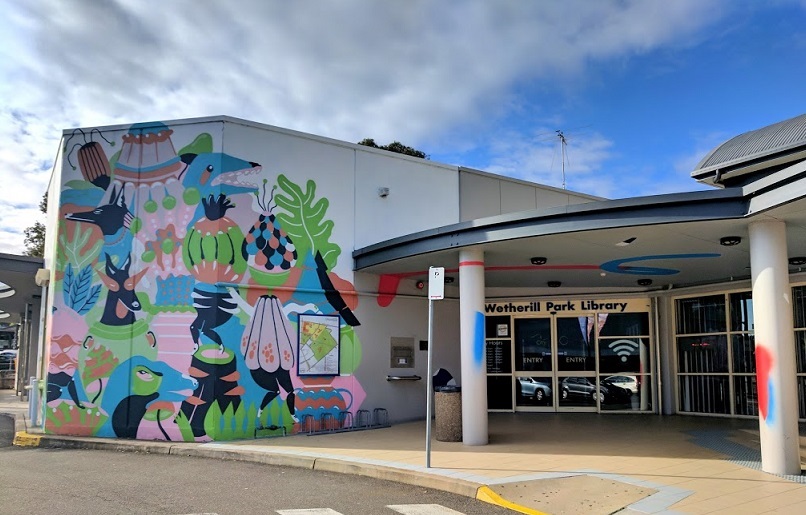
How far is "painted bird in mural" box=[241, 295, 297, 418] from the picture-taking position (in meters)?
12.5

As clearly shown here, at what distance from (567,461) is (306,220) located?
6.94m

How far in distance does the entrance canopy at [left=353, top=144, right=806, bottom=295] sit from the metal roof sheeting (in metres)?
0.37

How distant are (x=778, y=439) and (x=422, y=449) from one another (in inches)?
200

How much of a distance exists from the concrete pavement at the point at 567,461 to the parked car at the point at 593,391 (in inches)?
77.3

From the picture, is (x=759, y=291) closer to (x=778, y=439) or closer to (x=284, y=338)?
(x=778, y=439)

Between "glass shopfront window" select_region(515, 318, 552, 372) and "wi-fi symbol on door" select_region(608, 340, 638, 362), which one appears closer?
"wi-fi symbol on door" select_region(608, 340, 638, 362)

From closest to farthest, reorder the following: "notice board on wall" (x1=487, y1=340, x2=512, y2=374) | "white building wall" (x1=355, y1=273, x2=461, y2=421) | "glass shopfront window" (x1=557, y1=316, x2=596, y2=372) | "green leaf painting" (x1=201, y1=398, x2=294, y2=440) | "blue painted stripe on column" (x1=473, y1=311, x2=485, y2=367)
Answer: "blue painted stripe on column" (x1=473, y1=311, x2=485, y2=367) < "green leaf painting" (x1=201, y1=398, x2=294, y2=440) < "white building wall" (x1=355, y1=273, x2=461, y2=421) < "glass shopfront window" (x1=557, y1=316, x2=596, y2=372) < "notice board on wall" (x1=487, y1=340, x2=512, y2=374)

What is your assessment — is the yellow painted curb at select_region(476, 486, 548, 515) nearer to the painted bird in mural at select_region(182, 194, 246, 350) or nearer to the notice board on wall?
the painted bird in mural at select_region(182, 194, 246, 350)

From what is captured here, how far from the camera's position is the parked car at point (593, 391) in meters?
16.6

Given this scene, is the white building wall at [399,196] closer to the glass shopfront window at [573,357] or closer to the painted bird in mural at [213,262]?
the painted bird in mural at [213,262]

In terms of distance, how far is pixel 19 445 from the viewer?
12117 mm

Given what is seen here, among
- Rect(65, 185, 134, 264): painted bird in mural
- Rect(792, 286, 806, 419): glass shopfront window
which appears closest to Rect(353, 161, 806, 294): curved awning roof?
Rect(792, 286, 806, 419): glass shopfront window

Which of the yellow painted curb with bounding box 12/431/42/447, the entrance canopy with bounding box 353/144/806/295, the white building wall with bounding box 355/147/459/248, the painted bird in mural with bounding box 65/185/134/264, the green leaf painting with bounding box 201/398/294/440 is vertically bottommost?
the yellow painted curb with bounding box 12/431/42/447

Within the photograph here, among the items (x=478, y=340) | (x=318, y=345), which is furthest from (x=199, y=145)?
(x=478, y=340)
